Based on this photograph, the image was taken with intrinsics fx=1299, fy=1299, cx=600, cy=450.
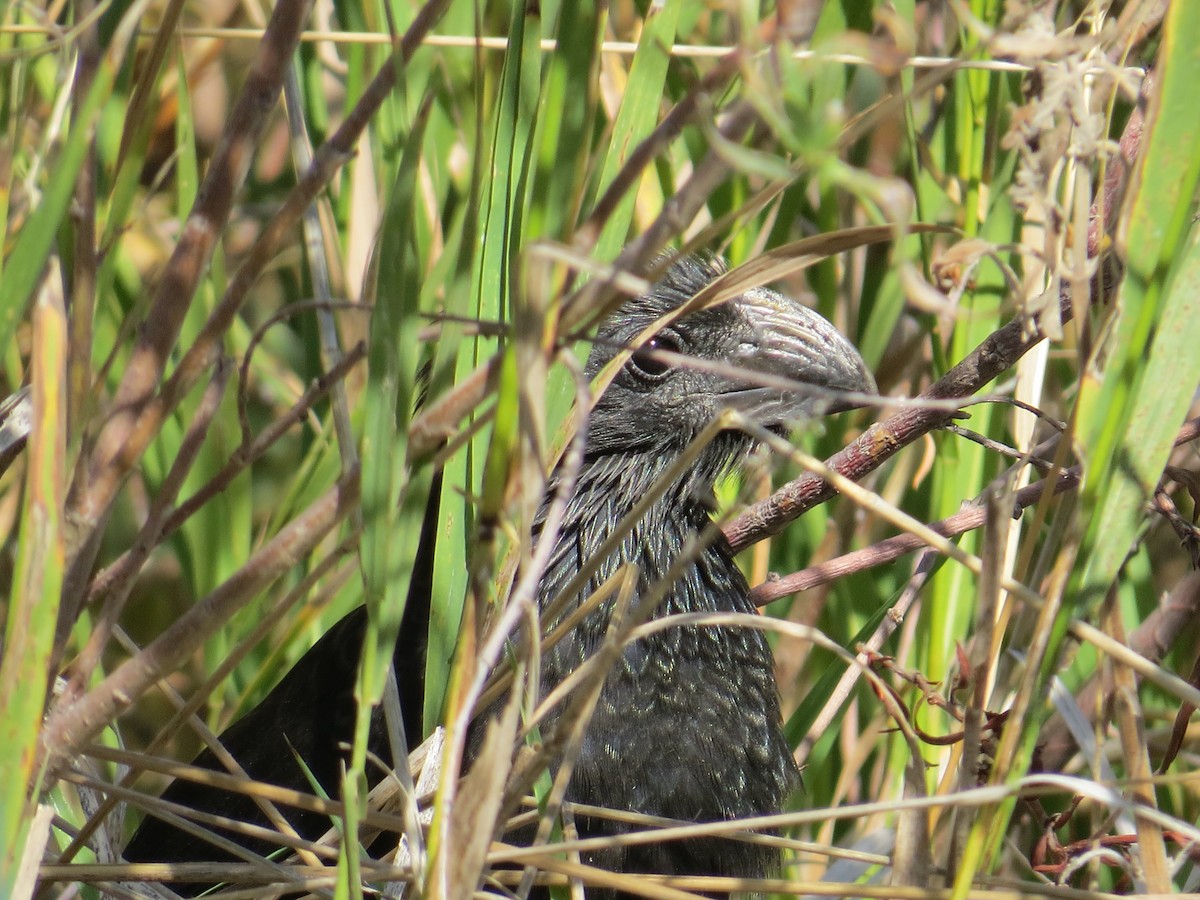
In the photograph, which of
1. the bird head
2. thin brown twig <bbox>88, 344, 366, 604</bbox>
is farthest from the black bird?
thin brown twig <bbox>88, 344, 366, 604</bbox>

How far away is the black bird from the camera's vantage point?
1.55 m

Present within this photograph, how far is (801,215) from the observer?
7.64ft

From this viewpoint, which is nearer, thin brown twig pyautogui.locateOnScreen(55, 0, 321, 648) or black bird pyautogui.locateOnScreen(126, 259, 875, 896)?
thin brown twig pyautogui.locateOnScreen(55, 0, 321, 648)

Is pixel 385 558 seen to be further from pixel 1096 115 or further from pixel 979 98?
pixel 979 98

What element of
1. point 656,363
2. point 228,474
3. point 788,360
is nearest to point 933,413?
point 788,360

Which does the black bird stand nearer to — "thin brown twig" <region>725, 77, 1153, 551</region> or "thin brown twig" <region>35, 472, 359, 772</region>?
"thin brown twig" <region>725, 77, 1153, 551</region>

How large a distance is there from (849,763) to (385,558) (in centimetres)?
124

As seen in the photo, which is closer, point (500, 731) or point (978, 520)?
point (500, 731)

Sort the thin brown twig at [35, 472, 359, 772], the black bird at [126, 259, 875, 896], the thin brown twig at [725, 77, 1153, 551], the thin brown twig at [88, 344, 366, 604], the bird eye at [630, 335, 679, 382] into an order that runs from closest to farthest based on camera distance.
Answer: the thin brown twig at [35, 472, 359, 772], the thin brown twig at [88, 344, 366, 604], the thin brown twig at [725, 77, 1153, 551], the black bird at [126, 259, 875, 896], the bird eye at [630, 335, 679, 382]

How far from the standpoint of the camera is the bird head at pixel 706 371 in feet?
5.35

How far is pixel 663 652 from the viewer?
5.36ft

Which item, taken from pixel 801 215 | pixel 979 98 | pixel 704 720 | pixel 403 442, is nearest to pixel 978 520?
pixel 704 720

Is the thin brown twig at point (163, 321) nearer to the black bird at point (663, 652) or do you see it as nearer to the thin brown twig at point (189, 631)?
the thin brown twig at point (189, 631)

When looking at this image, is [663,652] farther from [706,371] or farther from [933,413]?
[933,413]
